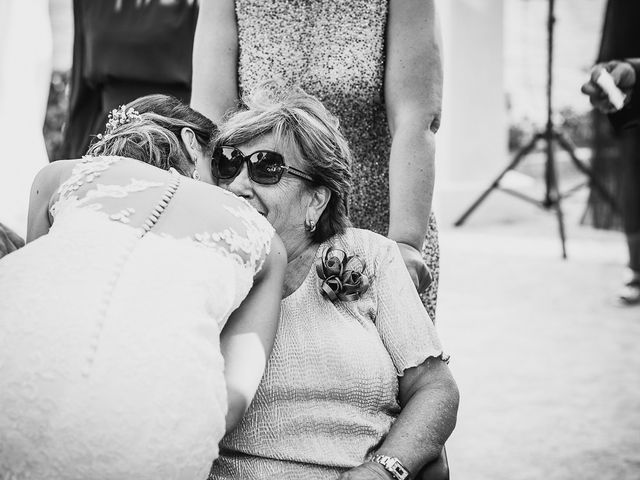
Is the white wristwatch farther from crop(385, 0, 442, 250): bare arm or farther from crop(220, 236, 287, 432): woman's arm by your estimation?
crop(385, 0, 442, 250): bare arm

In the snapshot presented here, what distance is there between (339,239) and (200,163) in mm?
427

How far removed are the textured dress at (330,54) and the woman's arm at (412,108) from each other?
66 millimetres

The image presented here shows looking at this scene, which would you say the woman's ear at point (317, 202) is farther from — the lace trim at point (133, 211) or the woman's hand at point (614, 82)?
the woman's hand at point (614, 82)

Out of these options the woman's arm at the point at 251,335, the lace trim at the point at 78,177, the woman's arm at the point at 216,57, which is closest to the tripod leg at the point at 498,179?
the woman's arm at the point at 216,57

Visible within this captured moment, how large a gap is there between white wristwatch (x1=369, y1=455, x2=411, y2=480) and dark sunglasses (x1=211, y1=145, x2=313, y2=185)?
76 cm

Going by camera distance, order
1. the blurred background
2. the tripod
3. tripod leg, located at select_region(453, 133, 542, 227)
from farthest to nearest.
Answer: tripod leg, located at select_region(453, 133, 542, 227) < the tripod < the blurred background

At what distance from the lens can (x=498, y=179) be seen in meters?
9.38

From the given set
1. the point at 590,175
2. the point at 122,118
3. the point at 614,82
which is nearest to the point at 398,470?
the point at 122,118

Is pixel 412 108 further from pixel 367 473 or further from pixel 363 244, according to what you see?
pixel 367 473

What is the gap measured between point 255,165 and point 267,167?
0.03 meters

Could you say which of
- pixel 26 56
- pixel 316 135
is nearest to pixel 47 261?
pixel 316 135

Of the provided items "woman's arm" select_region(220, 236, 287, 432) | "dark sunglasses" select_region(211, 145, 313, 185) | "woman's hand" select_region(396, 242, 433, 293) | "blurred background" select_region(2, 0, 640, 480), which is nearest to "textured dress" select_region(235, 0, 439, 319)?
"woman's hand" select_region(396, 242, 433, 293)

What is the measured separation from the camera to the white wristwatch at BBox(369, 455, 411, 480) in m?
1.86

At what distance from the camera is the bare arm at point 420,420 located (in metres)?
1.89
